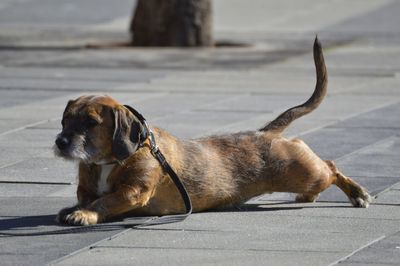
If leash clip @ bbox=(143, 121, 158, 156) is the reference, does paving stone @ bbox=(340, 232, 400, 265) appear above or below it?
below

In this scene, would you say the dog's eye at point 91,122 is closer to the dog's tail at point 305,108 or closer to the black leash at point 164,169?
the black leash at point 164,169

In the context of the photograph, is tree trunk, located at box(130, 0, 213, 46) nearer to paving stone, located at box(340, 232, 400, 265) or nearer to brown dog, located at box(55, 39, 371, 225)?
brown dog, located at box(55, 39, 371, 225)

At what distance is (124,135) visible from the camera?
7.07 meters

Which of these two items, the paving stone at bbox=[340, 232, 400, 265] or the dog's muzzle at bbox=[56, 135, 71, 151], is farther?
the dog's muzzle at bbox=[56, 135, 71, 151]

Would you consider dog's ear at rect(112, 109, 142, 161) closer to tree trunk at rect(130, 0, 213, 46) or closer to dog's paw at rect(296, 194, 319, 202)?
dog's paw at rect(296, 194, 319, 202)

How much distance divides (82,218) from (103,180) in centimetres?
30

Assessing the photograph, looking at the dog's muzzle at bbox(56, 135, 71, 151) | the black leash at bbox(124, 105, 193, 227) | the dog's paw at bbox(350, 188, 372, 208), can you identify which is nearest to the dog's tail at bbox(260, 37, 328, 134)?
the dog's paw at bbox(350, 188, 372, 208)

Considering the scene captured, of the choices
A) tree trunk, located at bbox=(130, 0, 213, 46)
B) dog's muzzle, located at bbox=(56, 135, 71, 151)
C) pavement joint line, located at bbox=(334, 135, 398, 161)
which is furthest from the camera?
tree trunk, located at bbox=(130, 0, 213, 46)

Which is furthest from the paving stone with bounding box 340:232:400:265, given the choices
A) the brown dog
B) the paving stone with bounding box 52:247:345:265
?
the brown dog

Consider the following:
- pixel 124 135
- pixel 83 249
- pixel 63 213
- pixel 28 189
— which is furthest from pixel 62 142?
pixel 28 189

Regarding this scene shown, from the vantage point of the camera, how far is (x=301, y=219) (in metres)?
7.45

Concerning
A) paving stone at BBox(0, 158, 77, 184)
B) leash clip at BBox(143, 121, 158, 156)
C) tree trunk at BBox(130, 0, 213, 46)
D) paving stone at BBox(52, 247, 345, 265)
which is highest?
leash clip at BBox(143, 121, 158, 156)

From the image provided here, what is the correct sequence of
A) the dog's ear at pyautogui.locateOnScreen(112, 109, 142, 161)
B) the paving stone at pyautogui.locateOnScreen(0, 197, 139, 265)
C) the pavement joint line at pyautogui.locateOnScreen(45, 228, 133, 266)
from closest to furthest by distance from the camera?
the pavement joint line at pyautogui.locateOnScreen(45, 228, 133, 266) → the paving stone at pyautogui.locateOnScreen(0, 197, 139, 265) → the dog's ear at pyautogui.locateOnScreen(112, 109, 142, 161)

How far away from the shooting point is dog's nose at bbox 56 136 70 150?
693 cm
